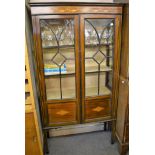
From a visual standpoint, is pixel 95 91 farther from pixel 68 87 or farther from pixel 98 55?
pixel 98 55

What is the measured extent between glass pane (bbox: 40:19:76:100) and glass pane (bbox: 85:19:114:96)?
19 cm

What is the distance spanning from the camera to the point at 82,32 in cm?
157

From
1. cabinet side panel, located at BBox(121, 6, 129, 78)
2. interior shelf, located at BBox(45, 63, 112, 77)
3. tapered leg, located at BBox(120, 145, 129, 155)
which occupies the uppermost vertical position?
cabinet side panel, located at BBox(121, 6, 129, 78)

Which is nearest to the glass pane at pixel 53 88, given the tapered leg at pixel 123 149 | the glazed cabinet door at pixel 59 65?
the glazed cabinet door at pixel 59 65

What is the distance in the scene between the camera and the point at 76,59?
5.41 feet

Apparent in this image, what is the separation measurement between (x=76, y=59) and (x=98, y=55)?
0.29 meters

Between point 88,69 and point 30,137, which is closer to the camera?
point 30,137

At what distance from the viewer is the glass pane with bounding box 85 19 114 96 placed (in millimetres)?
1652

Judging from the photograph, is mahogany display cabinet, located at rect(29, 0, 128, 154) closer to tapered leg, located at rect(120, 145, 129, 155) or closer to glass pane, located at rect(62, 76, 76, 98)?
glass pane, located at rect(62, 76, 76, 98)

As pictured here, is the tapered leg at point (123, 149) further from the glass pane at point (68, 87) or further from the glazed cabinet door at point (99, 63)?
the glass pane at point (68, 87)

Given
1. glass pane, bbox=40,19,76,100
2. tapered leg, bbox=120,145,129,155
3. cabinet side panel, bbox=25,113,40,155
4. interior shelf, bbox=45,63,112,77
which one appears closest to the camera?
cabinet side panel, bbox=25,113,40,155

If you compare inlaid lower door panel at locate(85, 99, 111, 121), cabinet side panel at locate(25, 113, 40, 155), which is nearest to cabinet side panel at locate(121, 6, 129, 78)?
inlaid lower door panel at locate(85, 99, 111, 121)

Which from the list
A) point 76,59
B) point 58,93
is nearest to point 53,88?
point 58,93
